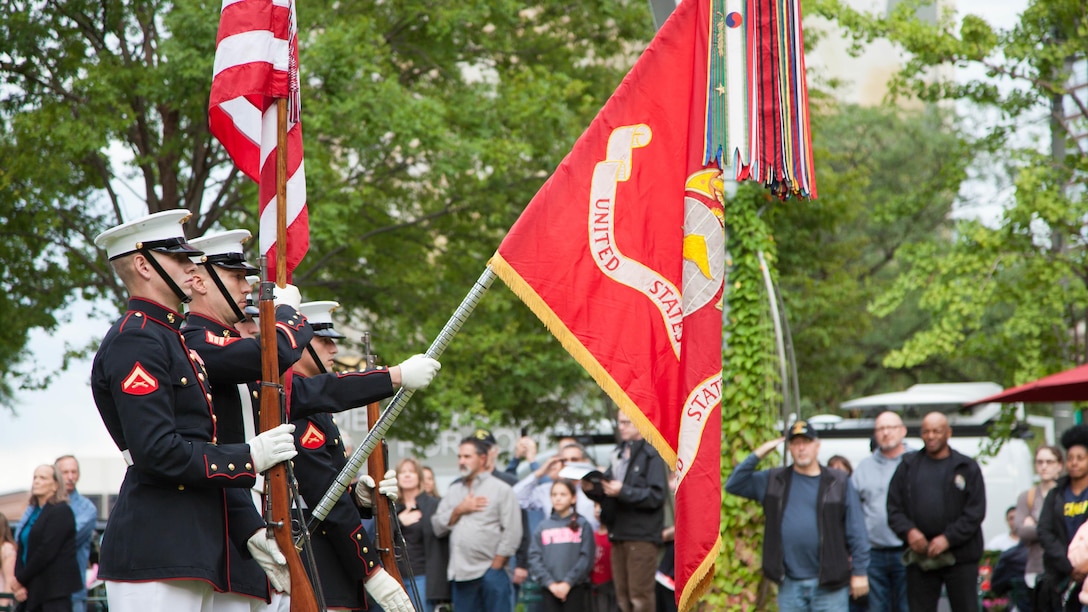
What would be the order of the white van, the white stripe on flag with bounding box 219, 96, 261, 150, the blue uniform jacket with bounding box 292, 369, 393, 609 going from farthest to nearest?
the white van
the blue uniform jacket with bounding box 292, 369, 393, 609
the white stripe on flag with bounding box 219, 96, 261, 150

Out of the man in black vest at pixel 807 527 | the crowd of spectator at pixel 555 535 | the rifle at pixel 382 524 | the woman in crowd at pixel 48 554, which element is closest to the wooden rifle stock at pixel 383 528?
the rifle at pixel 382 524

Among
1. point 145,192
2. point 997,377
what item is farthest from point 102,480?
point 997,377

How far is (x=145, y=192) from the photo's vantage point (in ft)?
51.0

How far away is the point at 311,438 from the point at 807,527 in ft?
14.8

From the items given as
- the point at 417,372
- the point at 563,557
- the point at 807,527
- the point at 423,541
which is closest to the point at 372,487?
the point at 417,372

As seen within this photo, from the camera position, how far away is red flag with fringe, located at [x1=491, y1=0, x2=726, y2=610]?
532 cm

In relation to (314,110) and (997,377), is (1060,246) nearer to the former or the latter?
(314,110)

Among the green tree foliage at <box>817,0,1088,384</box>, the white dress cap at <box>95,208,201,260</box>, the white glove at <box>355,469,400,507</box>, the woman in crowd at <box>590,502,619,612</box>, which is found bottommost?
the woman in crowd at <box>590,502,619,612</box>

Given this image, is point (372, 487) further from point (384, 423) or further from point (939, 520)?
point (939, 520)

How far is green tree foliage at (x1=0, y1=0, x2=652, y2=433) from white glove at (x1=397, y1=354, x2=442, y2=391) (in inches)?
362

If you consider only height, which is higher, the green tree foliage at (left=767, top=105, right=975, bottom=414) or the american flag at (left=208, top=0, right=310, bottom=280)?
the green tree foliage at (left=767, top=105, right=975, bottom=414)

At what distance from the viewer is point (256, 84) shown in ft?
16.6

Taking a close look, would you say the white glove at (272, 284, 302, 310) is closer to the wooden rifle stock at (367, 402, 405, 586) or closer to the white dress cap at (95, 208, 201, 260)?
the white dress cap at (95, 208, 201, 260)

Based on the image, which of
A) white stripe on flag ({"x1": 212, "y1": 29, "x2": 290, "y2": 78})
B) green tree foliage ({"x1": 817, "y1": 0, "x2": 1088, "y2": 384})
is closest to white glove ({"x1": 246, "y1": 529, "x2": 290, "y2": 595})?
white stripe on flag ({"x1": 212, "y1": 29, "x2": 290, "y2": 78})
